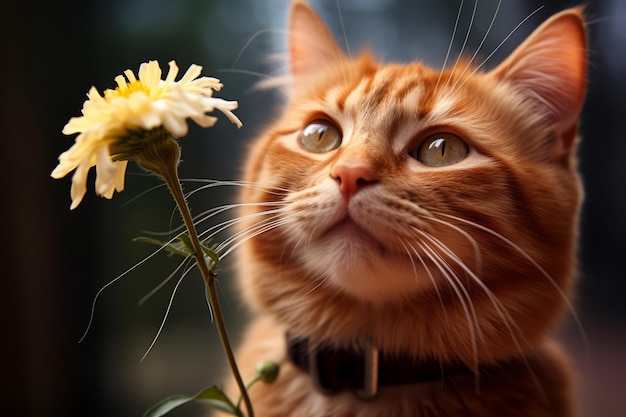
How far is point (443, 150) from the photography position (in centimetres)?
85

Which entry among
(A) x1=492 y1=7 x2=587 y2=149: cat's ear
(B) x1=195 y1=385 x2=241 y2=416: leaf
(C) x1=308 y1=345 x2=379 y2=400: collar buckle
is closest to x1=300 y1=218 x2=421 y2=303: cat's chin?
(C) x1=308 y1=345 x2=379 y2=400: collar buckle

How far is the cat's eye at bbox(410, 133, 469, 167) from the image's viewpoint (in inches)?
33.2

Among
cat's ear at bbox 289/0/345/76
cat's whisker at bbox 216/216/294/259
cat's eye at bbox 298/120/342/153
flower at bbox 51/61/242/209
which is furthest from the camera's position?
cat's ear at bbox 289/0/345/76

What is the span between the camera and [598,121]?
45.3 inches

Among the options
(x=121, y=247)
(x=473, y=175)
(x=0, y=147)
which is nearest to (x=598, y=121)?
(x=473, y=175)

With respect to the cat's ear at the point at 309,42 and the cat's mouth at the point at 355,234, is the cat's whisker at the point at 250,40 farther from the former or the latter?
the cat's mouth at the point at 355,234

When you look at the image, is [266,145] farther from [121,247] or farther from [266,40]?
[121,247]

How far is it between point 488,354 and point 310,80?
0.60 m

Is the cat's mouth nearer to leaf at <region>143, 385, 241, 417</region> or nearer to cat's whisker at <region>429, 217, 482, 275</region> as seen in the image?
cat's whisker at <region>429, 217, 482, 275</region>

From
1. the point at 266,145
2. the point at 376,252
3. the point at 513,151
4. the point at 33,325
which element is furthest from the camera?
the point at 33,325

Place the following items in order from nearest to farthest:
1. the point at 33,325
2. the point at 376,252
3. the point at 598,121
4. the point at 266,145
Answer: the point at 376,252 → the point at 266,145 → the point at 598,121 → the point at 33,325

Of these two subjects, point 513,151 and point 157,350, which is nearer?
point 513,151

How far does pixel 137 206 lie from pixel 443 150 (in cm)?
75

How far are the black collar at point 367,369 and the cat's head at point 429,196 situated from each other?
0.13 ft
